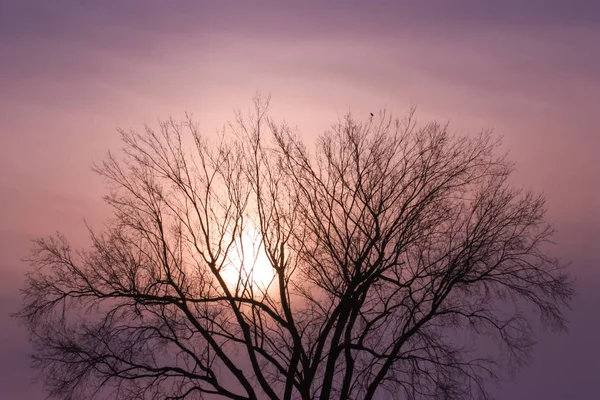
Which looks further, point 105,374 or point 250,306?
point 250,306

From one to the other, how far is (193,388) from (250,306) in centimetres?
245

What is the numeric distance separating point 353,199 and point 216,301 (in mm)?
4227

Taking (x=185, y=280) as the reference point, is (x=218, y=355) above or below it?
below

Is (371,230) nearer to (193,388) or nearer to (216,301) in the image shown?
(216,301)

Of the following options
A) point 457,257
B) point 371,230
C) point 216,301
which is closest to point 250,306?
point 216,301

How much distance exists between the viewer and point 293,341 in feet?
63.8

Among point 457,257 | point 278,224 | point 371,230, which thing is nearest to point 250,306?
point 278,224

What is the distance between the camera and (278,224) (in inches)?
771

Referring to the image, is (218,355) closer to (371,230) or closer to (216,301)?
(216,301)

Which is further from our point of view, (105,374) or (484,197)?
(484,197)

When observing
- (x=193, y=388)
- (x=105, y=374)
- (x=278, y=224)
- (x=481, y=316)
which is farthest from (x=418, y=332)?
(x=105, y=374)

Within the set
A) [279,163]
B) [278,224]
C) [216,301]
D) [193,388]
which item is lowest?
[193,388]

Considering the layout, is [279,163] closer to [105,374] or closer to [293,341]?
[293,341]

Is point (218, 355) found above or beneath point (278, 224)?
beneath
